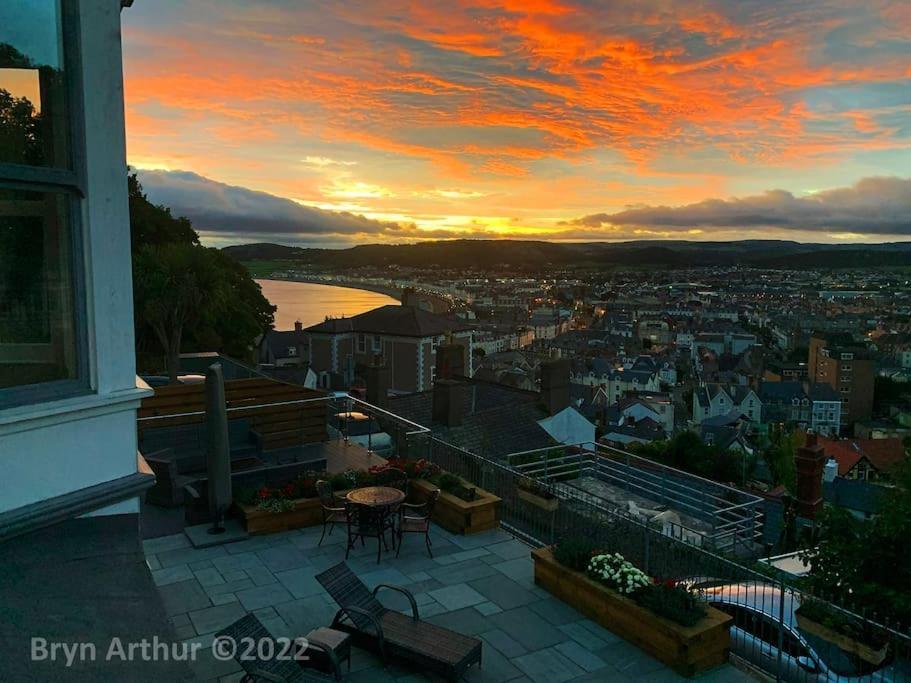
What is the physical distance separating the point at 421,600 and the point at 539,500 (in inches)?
98.2

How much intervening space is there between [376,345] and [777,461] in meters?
39.1

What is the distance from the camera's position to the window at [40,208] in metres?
3.05

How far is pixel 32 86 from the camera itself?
3.16m

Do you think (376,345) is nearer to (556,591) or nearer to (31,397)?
(556,591)

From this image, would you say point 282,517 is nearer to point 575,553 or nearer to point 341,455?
point 341,455

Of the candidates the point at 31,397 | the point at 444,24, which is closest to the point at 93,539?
the point at 31,397

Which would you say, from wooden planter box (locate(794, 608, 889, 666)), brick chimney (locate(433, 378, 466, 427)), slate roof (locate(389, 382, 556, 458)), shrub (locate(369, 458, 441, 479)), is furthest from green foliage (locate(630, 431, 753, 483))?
wooden planter box (locate(794, 608, 889, 666))

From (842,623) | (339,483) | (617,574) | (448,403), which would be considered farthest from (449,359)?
(842,623)

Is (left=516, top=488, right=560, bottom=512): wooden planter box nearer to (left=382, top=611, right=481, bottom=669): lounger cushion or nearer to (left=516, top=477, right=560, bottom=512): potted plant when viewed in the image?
(left=516, top=477, right=560, bottom=512): potted plant

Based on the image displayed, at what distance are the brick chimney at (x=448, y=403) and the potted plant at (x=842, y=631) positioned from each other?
1386 cm

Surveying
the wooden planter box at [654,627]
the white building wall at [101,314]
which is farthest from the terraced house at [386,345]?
the white building wall at [101,314]

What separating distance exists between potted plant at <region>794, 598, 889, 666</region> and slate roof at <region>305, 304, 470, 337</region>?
142 ft

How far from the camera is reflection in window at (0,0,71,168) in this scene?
9.96 ft

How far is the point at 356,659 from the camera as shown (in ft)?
19.0
